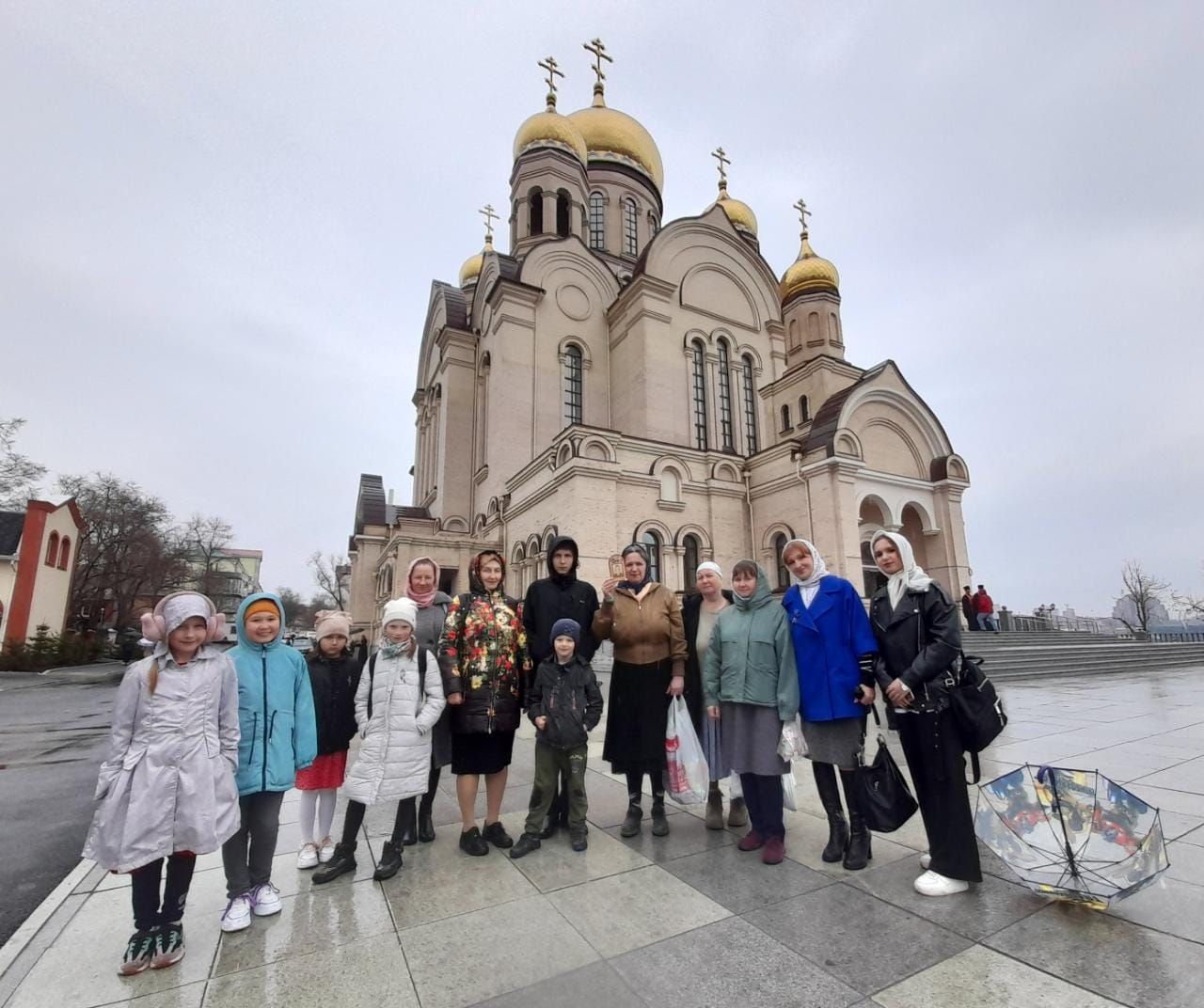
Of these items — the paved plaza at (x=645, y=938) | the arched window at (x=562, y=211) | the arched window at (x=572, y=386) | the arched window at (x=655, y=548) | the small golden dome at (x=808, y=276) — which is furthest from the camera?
the arched window at (x=562, y=211)

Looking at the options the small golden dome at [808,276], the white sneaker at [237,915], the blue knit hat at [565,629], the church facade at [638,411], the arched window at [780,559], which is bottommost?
the white sneaker at [237,915]

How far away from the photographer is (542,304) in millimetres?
23469

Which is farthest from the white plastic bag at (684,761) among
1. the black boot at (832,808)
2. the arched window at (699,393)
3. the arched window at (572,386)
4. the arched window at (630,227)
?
the arched window at (630,227)

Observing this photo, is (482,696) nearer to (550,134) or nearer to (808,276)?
(808,276)

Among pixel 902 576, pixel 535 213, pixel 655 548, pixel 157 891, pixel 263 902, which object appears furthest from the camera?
pixel 535 213

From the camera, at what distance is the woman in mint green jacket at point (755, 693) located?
3.83m

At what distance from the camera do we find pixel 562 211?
93.7 ft

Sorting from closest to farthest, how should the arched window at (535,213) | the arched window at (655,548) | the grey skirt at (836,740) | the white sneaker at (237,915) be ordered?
the white sneaker at (237,915), the grey skirt at (836,740), the arched window at (655,548), the arched window at (535,213)

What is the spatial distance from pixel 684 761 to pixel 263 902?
2575 millimetres

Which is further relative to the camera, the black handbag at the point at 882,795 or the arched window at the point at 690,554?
the arched window at the point at 690,554

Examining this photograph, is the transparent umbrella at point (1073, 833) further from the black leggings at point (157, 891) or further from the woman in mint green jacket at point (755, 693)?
the black leggings at point (157, 891)

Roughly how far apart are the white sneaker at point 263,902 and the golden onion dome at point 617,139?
3477cm

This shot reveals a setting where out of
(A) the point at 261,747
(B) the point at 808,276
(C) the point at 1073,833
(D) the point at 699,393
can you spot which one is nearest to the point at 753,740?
(C) the point at 1073,833

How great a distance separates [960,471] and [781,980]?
21616 millimetres
